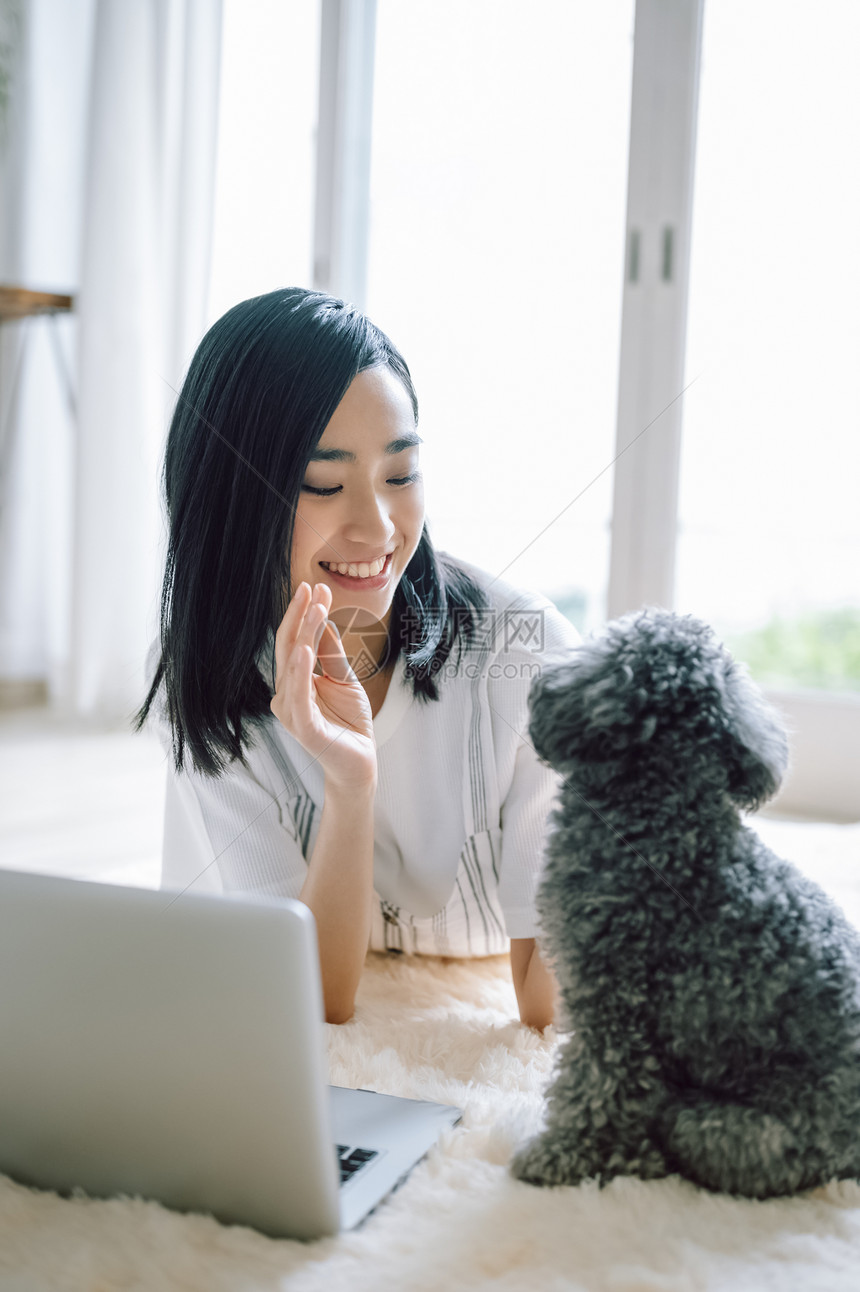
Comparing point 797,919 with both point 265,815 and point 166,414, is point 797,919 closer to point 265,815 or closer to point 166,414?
point 265,815

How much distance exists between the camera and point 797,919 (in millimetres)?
700

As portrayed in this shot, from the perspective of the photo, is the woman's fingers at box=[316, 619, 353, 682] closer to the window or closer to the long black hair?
the long black hair

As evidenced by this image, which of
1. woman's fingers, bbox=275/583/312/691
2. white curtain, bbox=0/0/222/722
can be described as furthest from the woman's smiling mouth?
white curtain, bbox=0/0/222/722

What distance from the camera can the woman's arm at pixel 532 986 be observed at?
110 cm

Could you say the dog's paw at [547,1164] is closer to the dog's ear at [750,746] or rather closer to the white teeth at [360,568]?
the dog's ear at [750,746]

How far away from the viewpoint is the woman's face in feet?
3.55

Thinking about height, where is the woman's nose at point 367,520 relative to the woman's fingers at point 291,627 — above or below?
above

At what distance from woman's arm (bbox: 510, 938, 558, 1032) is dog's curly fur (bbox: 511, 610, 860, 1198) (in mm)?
357

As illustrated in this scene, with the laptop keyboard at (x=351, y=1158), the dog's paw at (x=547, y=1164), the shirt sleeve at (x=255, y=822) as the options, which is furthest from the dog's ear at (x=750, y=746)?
the shirt sleeve at (x=255, y=822)

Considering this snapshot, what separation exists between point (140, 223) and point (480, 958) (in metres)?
2.37

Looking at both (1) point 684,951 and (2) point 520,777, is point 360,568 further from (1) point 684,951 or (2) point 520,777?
(1) point 684,951

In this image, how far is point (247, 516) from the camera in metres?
1.11

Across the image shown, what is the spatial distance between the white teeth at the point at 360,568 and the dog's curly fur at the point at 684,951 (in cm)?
43

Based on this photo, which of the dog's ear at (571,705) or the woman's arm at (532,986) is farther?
the woman's arm at (532,986)
